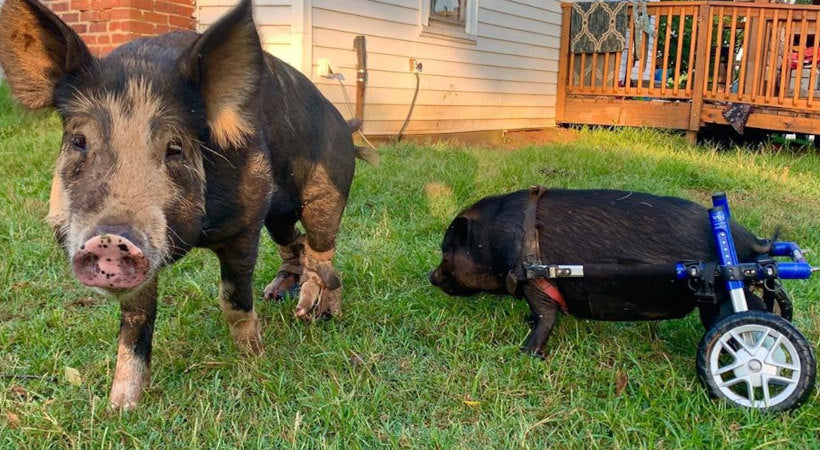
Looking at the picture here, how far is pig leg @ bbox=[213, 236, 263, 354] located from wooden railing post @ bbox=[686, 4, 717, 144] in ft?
28.9

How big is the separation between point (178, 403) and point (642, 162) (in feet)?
19.5

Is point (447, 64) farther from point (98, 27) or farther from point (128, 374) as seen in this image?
point (128, 374)

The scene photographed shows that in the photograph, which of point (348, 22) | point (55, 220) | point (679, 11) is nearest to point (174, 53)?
point (55, 220)

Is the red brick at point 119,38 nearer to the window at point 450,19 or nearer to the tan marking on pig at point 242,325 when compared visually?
the window at point 450,19

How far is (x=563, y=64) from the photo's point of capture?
12.1 m

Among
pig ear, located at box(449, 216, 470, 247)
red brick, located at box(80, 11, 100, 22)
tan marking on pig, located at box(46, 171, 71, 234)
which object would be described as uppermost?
red brick, located at box(80, 11, 100, 22)

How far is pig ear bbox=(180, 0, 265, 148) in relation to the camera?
80.5 inches

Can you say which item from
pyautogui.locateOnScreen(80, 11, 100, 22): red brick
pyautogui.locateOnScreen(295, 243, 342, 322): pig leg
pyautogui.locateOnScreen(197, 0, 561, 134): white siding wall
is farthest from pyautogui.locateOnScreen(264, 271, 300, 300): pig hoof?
pyautogui.locateOnScreen(80, 11, 100, 22): red brick

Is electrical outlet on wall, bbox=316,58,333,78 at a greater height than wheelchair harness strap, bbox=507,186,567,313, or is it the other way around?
electrical outlet on wall, bbox=316,58,333,78

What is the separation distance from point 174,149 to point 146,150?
0.10m

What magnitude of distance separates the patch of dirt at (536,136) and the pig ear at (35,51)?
341 inches

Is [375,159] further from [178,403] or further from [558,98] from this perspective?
[558,98]

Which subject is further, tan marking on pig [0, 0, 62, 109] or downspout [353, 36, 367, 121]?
downspout [353, 36, 367, 121]

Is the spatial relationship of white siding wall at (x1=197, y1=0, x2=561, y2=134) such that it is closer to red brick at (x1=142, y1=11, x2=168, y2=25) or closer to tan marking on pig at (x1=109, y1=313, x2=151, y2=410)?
red brick at (x1=142, y1=11, x2=168, y2=25)
